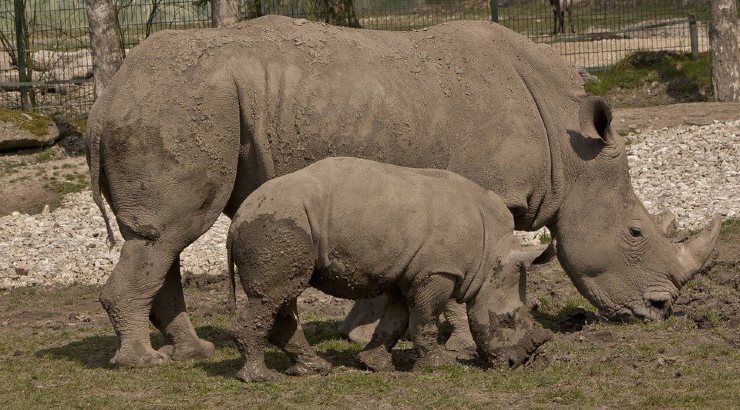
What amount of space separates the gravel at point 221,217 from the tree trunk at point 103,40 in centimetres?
262

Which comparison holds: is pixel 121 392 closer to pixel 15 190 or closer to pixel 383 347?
pixel 383 347

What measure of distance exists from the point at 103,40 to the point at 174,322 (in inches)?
398

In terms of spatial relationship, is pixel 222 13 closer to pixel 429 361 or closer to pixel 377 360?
pixel 377 360

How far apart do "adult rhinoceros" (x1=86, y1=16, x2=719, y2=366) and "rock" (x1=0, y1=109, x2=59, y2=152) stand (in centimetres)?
1019

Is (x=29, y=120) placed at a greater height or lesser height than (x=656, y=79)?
greater

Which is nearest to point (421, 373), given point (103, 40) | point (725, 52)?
point (103, 40)

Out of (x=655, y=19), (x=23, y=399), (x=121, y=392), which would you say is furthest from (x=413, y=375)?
(x=655, y=19)

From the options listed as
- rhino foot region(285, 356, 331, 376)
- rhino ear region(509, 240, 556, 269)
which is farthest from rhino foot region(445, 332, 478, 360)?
rhino foot region(285, 356, 331, 376)

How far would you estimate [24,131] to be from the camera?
1959cm

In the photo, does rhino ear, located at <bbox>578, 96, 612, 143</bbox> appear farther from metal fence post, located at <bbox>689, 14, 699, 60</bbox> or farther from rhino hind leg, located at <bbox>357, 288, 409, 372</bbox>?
metal fence post, located at <bbox>689, 14, 699, 60</bbox>

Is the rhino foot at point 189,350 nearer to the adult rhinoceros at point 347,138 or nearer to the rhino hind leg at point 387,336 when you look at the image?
the adult rhinoceros at point 347,138

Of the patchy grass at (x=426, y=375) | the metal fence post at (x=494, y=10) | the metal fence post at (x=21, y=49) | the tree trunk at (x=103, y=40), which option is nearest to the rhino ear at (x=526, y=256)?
the patchy grass at (x=426, y=375)

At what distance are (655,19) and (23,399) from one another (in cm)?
1974

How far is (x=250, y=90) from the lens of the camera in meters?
9.52
